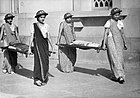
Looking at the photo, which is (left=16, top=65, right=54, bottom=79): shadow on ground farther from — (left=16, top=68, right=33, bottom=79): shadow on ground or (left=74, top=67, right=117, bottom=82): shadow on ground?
(left=74, top=67, right=117, bottom=82): shadow on ground

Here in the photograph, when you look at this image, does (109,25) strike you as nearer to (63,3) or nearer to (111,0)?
(111,0)

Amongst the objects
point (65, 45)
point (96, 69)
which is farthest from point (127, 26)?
point (65, 45)

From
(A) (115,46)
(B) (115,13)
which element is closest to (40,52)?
(A) (115,46)

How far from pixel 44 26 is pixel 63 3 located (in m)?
5.79

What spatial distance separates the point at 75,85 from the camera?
813 cm

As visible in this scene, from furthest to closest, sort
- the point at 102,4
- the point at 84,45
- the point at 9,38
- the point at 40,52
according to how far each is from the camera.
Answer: the point at 102,4 → the point at 9,38 → the point at 84,45 → the point at 40,52

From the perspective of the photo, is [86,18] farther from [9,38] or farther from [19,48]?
[19,48]

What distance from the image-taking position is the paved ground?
23.2 feet

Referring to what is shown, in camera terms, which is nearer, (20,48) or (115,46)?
(115,46)

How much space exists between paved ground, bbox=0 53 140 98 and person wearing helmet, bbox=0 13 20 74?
35 cm

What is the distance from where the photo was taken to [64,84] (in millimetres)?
8289

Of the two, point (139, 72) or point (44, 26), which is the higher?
point (44, 26)

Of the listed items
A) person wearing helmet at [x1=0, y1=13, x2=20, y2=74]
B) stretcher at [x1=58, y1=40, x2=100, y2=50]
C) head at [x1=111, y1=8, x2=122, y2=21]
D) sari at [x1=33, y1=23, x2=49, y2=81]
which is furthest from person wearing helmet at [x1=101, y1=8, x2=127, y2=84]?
person wearing helmet at [x1=0, y1=13, x2=20, y2=74]

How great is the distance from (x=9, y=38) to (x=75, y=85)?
3.10 metres
